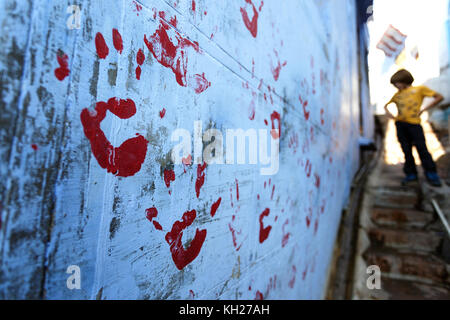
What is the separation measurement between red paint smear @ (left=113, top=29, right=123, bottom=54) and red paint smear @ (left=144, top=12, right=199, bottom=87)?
2.6 inches

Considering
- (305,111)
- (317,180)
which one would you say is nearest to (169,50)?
(305,111)

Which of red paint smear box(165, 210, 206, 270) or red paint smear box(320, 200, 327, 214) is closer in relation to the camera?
red paint smear box(165, 210, 206, 270)

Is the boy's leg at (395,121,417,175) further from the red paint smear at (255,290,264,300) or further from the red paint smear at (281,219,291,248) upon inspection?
the red paint smear at (255,290,264,300)

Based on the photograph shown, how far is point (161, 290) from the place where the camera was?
0.62 meters

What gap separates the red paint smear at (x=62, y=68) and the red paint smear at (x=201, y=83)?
1.10ft

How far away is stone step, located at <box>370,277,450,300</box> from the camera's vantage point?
6.70 ft

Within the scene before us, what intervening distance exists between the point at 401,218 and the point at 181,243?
301 cm

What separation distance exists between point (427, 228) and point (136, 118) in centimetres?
318

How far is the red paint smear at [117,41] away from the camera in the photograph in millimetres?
486

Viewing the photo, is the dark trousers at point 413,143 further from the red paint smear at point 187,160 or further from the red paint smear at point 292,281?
the red paint smear at point 187,160

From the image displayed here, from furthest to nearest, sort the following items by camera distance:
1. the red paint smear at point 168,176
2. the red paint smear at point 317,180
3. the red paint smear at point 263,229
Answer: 1. the red paint smear at point 317,180
2. the red paint smear at point 263,229
3. the red paint smear at point 168,176

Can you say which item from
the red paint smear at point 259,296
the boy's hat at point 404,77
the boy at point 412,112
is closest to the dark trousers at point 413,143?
the boy at point 412,112

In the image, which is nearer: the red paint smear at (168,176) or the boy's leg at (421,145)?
the red paint smear at (168,176)

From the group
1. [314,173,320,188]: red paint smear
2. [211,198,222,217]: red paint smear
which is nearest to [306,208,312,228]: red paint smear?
[314,173,320,188]: red paint smear
